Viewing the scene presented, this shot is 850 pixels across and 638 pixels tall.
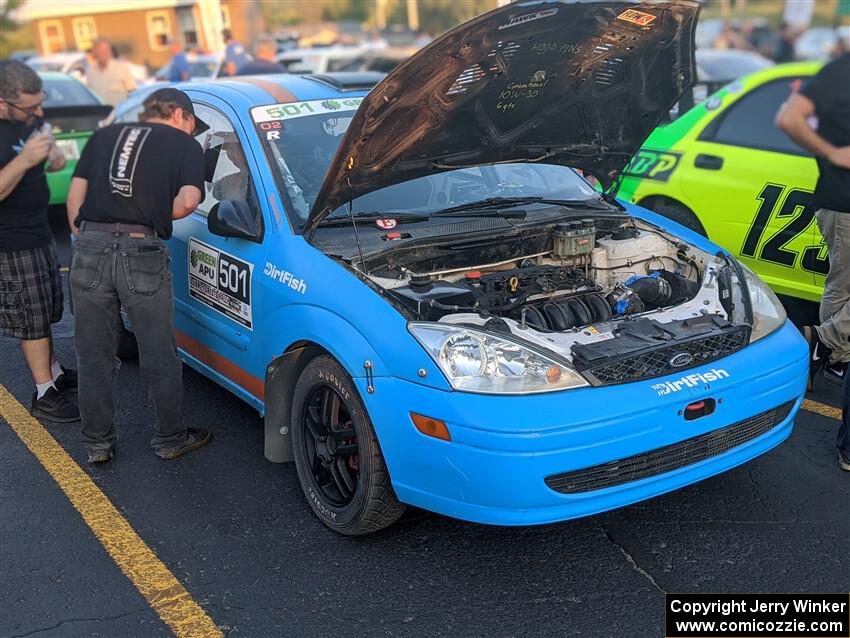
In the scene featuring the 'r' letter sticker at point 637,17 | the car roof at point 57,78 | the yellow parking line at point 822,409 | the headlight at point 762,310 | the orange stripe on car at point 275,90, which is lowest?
the yellow parking line at point 822,409

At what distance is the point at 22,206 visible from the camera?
4398 mm

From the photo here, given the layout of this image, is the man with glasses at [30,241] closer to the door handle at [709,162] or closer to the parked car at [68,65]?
the door handle at [709,162]

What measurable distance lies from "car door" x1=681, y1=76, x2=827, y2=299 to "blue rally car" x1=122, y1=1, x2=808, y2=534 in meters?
1.13

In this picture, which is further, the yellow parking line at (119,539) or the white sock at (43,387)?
the white sock at (43,387)

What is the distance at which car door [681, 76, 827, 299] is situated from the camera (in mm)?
4961

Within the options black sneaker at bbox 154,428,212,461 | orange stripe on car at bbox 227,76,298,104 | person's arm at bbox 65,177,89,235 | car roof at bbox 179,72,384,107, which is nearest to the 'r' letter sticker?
car roof at bbox 179,72,384,107

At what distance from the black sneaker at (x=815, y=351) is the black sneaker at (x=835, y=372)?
0.21 metres

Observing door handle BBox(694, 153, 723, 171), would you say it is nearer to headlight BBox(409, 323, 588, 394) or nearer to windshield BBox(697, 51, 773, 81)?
headlight BBox(409, 323, 588, 394)

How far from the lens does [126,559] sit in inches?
131

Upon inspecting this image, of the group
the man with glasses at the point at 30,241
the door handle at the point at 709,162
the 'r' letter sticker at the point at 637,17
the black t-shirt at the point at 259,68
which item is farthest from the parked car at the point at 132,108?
the black t-shirt at the point at 259,68

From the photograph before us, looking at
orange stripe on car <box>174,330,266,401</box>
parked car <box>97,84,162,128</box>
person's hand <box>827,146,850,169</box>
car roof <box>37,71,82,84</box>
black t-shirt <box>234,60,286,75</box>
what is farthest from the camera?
black t-shirt <box>234,60,286,75</box>

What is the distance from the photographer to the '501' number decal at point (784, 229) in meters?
4.90

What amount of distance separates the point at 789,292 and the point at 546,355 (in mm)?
2688

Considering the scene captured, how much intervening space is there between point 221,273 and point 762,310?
2375 millimetres
